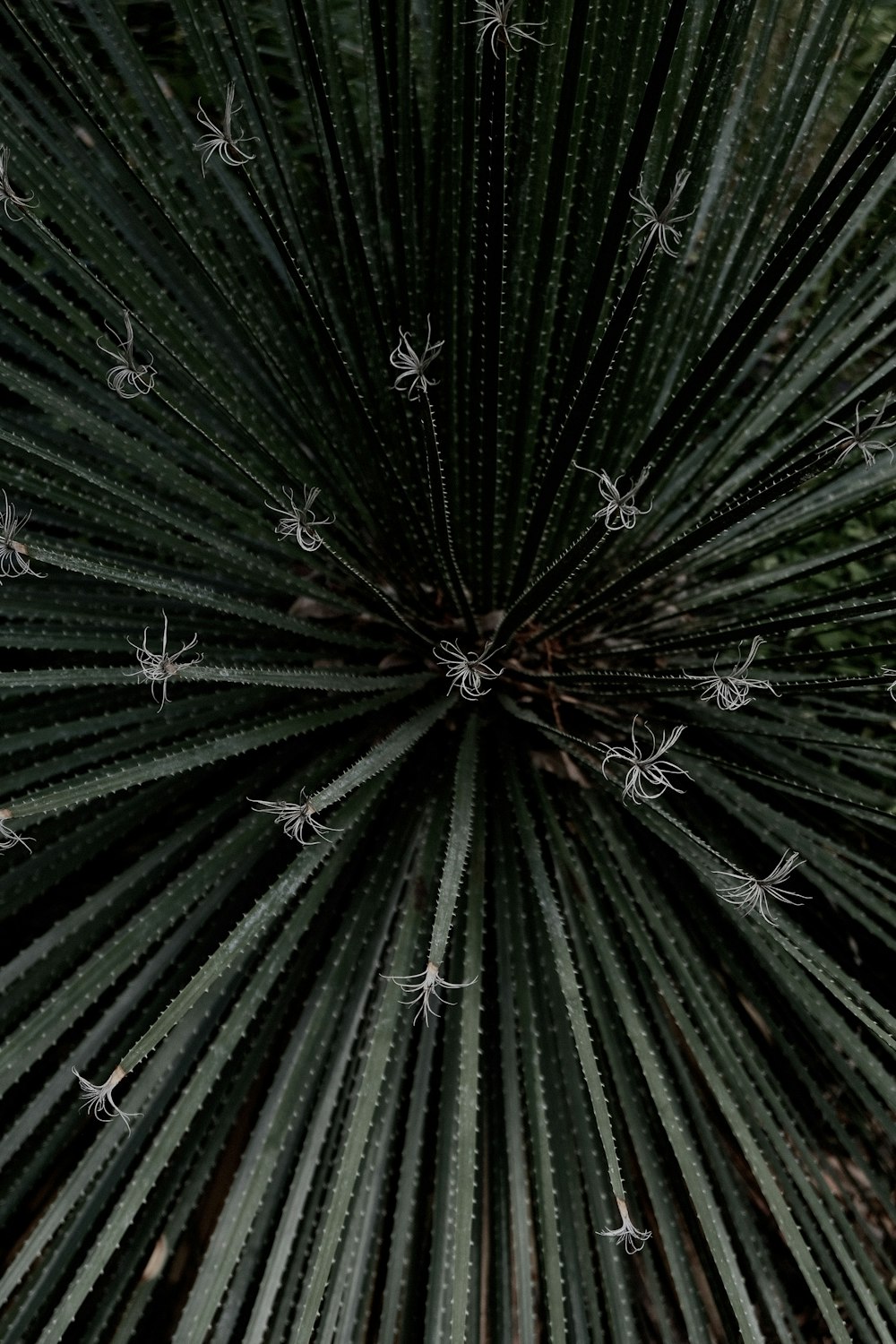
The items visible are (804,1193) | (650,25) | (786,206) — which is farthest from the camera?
(786,206)

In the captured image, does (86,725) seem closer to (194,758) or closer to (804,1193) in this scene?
(194,758)

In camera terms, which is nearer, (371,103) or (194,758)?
(194,758)

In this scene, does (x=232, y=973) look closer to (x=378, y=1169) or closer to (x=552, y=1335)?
(x=378, y=1169)

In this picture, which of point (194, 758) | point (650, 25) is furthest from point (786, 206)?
point (194, 758)

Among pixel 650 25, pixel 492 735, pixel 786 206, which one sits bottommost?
pixel 650 25

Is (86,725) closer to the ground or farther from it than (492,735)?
closer to the ground

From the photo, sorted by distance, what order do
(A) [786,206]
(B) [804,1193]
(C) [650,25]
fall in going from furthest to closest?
1. (A) [786,206]
2. (B) [804,1193]
3. (C) [650,25]
